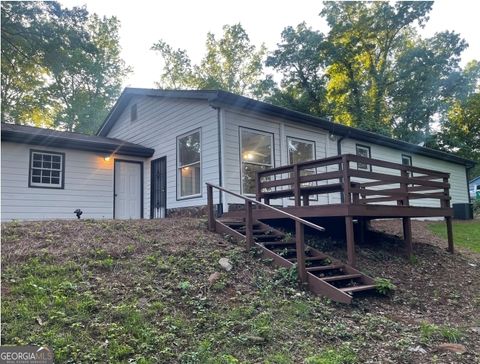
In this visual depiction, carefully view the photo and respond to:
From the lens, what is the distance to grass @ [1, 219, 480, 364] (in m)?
3.46

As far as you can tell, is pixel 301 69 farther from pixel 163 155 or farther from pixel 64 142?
→ pixel 64 142

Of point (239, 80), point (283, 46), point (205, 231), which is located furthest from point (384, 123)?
point (205, 231)

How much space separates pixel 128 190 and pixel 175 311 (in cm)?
815

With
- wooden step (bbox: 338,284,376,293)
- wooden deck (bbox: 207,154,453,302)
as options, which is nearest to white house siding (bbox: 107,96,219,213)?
wooden deck (bbox: 207,154,453,302)

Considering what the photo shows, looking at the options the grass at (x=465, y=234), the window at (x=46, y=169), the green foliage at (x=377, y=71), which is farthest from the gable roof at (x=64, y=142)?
the green foliage at (x=377, y=71)

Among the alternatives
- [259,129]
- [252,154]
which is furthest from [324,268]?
[259,129]

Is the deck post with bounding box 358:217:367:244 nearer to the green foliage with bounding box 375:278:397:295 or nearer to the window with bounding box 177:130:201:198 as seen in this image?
the green foliage with bounding box 375:278:397:295

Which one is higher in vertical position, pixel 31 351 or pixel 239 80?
pixel 239 80

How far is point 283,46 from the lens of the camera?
27.6 meters

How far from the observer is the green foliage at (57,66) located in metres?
16.0

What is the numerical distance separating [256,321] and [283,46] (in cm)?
2647

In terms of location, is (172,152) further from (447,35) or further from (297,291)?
(447,35)

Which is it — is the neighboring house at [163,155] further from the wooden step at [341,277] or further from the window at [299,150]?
the wooden step at [341,277]

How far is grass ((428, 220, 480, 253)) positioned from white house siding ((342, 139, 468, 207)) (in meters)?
2.20
